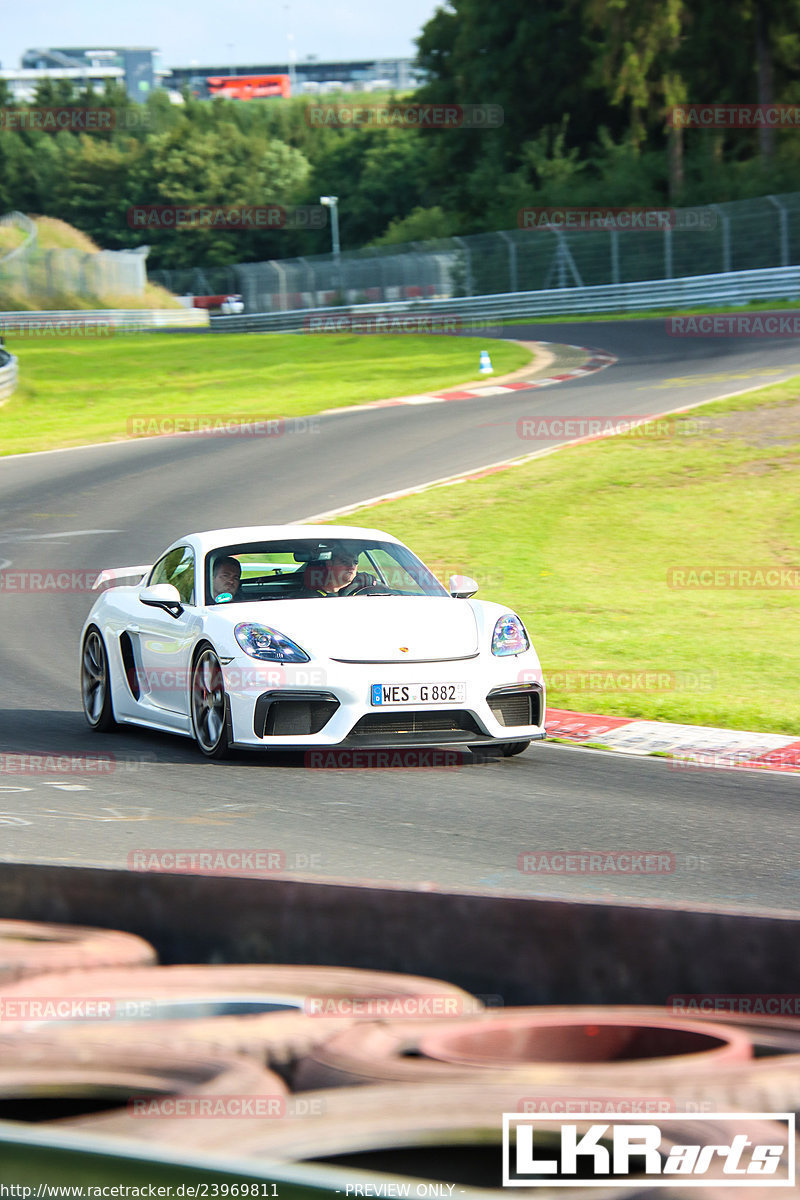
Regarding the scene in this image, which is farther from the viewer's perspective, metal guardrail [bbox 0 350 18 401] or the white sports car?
metal guardrail [bbox 0 350 18 401]

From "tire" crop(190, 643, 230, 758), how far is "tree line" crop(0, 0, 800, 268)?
46.1 m

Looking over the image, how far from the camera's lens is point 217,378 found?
125 feet

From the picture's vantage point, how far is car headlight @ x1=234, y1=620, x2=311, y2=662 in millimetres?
8438

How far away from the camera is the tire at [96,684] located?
998 centimetres

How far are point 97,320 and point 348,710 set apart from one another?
5327cm

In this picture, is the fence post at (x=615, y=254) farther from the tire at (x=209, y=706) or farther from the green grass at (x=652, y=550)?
the tire at (x=209, y=706)

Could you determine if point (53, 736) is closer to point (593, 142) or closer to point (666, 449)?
point (666, 449)

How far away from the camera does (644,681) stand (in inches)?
452

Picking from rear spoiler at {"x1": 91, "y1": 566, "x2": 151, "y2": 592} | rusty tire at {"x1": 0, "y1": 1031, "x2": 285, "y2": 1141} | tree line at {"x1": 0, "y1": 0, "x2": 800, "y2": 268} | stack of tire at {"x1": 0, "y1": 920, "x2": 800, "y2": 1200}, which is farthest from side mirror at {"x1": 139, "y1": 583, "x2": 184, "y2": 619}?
tree line at {"x1": 0, "y1": 0, "x2": 800, "y2": 268}

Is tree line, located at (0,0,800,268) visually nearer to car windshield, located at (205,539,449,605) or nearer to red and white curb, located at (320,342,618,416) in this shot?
red and white curb, located at (320,342,618,416)

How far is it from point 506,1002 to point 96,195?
117 m

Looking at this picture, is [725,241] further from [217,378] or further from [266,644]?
[266,644]

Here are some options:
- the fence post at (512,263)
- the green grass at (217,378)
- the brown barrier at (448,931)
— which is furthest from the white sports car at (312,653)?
the fence post at (512,263)

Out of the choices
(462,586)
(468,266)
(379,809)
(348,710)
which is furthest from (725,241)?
(379,809)
